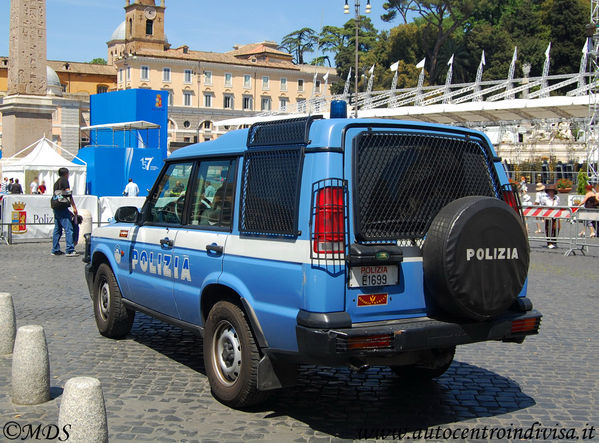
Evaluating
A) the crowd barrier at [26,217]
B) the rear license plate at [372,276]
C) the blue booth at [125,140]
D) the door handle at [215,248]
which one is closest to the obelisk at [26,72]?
the blue booth at [125,140]

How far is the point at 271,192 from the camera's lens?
5160mm

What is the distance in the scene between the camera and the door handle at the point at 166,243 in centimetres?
633

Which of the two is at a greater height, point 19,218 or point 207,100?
point 207,100

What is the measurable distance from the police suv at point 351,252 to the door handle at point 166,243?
1.54 ft

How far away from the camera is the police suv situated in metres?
4.63

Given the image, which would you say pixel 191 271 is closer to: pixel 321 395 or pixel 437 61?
pixel 321 395

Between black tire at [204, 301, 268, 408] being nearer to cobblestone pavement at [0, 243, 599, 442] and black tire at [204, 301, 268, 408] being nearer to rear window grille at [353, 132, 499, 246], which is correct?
cobblestone pavement at [0, 243, 599, 442]

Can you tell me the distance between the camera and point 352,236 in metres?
4.73

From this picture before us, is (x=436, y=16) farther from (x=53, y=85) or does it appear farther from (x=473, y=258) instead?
(x=473, y=258)

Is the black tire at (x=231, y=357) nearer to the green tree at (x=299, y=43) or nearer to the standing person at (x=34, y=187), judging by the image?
the standing person at (x=34, y=187)

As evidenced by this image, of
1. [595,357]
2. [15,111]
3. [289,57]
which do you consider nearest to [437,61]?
[289,57]

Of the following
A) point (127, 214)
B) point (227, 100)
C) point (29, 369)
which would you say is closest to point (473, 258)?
point (29, 369)

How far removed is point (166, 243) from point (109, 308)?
168 centimetres

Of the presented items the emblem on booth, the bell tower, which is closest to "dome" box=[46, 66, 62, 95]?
the bell tower
